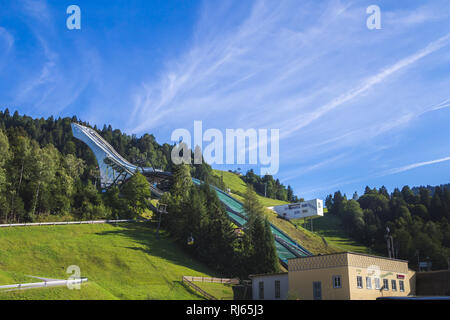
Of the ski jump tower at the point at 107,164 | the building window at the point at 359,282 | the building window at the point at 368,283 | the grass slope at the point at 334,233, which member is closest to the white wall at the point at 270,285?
the building window at the point at 359,282

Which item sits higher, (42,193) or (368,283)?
(42,193)

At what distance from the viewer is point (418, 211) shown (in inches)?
4567

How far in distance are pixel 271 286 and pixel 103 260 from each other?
1791 centimetres

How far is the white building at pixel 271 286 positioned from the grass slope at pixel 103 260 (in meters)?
6.44

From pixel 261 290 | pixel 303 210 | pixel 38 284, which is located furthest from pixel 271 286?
pixel 303 210

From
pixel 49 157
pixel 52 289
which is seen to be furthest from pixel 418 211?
pixel 52 289

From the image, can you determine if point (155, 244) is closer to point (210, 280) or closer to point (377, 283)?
point (210, 280)

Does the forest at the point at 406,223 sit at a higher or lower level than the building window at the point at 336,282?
higher

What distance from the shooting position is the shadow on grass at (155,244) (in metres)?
47.6

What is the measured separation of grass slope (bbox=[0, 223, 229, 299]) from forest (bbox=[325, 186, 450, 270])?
174ft

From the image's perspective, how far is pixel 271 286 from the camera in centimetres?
3728

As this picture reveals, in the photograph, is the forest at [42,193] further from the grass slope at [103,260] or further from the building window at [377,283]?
the building window at [377,283]

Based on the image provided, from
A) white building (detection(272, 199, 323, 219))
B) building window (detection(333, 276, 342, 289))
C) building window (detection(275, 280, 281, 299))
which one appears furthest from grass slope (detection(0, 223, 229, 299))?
white building (detection(272, 199, 323, 219))
